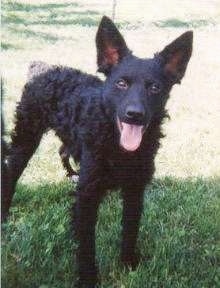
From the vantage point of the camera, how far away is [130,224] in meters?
4.73

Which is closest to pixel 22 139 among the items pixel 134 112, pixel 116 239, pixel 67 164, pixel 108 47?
pixel 67 164

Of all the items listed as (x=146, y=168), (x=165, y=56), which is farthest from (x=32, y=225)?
(x=165, y=56)

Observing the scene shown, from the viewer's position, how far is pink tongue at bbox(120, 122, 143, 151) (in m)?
4.23

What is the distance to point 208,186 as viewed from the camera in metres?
6.18

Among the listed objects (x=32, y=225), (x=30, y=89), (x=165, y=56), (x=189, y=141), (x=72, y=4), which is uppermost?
(x=165, y=56)

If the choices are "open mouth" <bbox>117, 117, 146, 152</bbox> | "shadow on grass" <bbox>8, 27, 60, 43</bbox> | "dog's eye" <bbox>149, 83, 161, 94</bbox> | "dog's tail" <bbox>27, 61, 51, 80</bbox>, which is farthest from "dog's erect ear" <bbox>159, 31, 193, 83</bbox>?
"shadow on grass" <bbox>8, 27, 60, 43</bbox>

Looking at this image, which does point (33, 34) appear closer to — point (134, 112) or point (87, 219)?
point (87, 219)

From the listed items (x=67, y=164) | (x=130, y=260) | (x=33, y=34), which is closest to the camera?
(x=130, y=260)

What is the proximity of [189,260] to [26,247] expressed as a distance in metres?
1.27

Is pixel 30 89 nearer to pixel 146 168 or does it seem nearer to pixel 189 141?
pixel 146 168

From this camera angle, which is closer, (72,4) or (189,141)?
(189,141)

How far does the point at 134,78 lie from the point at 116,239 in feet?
4.75

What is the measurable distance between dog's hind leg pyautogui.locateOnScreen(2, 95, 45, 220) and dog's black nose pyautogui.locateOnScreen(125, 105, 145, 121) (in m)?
1.49

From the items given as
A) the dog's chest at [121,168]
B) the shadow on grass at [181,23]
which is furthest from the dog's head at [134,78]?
the shadow on grass at [181,23]
